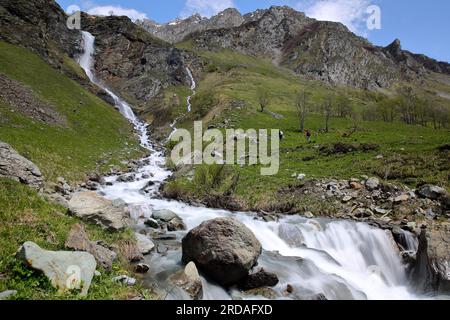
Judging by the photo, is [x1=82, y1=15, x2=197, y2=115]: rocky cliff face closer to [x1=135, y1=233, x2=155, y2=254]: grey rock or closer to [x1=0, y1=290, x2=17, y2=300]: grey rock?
[x1=135, y1=233, x2=155, y2=254]: grey rock

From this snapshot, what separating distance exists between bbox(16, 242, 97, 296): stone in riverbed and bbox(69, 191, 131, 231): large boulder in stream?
18.3 feet

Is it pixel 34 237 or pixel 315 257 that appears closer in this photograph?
pixel 34 237

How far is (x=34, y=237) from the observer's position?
12898 mm

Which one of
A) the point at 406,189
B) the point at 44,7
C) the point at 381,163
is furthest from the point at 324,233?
the point at 44,7

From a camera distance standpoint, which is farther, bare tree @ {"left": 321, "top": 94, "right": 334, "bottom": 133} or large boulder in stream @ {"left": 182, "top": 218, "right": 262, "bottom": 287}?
bare tree @ {"left": 321, "top": 94, "right": 334, "bottom": 133}

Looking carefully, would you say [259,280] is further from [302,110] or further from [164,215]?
[302,110]

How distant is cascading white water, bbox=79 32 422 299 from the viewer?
15.4m

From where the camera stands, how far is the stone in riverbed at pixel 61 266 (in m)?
10.4

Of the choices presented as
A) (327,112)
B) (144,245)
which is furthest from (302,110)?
(144,245)

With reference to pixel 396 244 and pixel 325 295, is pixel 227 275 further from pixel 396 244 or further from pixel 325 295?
pixel 396 244

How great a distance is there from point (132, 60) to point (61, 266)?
132 metres

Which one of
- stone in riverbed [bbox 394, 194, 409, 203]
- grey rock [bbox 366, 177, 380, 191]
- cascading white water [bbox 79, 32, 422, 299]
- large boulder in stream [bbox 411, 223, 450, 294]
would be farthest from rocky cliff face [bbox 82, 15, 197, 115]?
large boulder in stream [bbox 411, 223, 450, 294]
